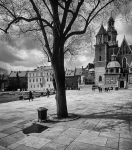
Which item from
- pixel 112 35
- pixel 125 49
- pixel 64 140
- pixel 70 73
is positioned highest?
pixel 112 35

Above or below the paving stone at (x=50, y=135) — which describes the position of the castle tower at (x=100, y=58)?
above

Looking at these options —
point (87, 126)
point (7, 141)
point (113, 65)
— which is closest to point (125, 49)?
point (113, 65)

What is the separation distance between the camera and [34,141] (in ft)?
16.6

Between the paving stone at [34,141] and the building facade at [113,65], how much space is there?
4814 centimetres

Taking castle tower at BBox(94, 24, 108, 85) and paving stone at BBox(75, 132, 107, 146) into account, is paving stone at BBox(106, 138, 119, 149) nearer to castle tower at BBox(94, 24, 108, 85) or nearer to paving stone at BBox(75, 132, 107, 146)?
paving stone at BBox(75, 132, 107, 146)

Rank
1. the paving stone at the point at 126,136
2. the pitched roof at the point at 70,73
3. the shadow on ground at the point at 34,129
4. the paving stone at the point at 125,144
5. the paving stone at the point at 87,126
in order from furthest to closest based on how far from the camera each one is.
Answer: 1. the pitched roof at the point at 70,73
2. the paving stone at the point at 87,126
3. the shadow on ground at the point at 34,129
4. the paving stone at the point at 126,136
5. the paving stone at the point at 125,144

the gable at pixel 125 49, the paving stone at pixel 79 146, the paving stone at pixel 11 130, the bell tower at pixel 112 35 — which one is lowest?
the paving stone at pixel 11 130

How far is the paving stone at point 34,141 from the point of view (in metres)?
4.71

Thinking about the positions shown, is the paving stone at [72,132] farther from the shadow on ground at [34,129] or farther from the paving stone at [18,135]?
the paving stone at [18,135]

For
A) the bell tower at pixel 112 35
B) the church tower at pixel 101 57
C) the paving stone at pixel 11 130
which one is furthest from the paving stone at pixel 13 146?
the bell tower at pixel 112 35

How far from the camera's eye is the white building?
2702 inches

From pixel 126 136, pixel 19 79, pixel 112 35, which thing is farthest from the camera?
pixel 19 79

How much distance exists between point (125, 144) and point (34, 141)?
3635 millimetres

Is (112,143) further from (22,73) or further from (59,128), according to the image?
(22,73)
